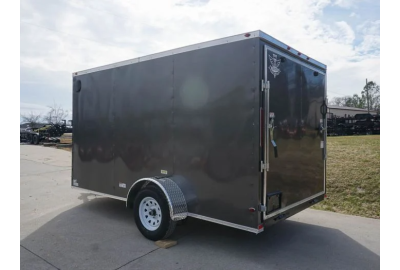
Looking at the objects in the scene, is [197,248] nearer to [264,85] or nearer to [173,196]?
[173,196]

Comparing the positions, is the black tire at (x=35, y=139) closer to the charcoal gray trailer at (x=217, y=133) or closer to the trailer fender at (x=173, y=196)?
the charcoal gray trailer at (x=217, y=133)

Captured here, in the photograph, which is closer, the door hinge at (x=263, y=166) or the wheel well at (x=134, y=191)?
the door hinge at (x=263, y=166)

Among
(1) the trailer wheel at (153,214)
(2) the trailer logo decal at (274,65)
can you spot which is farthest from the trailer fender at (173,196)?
(2) the trailer logo decal at (274,65)

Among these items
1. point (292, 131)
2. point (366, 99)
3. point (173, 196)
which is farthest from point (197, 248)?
point (366, 99)

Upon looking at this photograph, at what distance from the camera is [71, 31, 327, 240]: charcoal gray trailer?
3768 mm

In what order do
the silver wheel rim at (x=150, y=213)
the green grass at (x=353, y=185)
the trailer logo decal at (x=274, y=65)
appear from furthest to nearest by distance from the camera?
the green grass at (x=353, y=185) → the silver wheel rim at (x=150, y=213) → the trailer logo decal at (x=274, y=65)

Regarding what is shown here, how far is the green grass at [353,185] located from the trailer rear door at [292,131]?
4.31 ft

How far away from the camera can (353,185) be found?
6.93m

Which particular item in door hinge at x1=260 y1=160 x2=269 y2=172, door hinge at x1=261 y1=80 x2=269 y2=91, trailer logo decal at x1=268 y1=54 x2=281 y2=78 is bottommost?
door hinge at x1=260 y1=160 x2=269 y2=172

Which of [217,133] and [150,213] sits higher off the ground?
[217,133]

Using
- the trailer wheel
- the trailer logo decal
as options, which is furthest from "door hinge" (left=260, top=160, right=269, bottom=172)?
the trailer wheel

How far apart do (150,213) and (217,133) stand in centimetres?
166

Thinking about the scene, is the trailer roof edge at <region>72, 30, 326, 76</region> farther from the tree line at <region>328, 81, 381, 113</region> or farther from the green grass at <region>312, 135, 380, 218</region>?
the tree line at <region>328, 81, 381, 113</region>

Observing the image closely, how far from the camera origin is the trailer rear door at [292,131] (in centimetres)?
388
